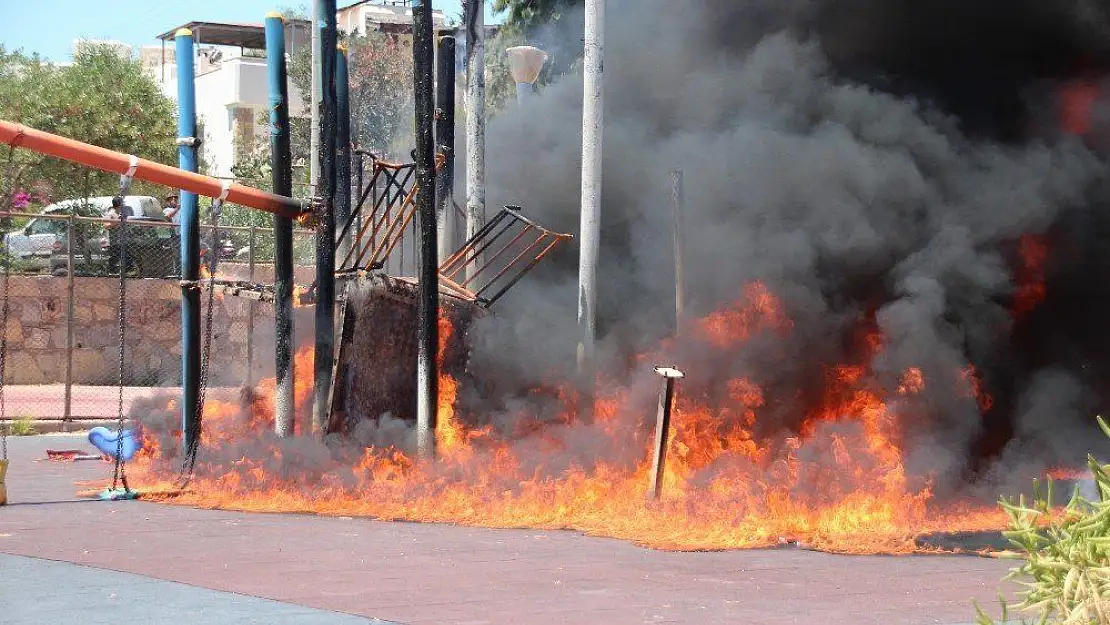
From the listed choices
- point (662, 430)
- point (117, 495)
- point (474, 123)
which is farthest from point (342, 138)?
point (662, 430)

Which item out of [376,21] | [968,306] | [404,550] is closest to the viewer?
[404,550]

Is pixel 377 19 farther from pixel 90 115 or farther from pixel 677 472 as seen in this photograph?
pixel 677 472

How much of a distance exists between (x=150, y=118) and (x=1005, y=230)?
85.1 ft

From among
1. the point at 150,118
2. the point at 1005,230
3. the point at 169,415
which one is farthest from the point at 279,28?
the point at 150,118

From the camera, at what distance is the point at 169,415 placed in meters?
14.2

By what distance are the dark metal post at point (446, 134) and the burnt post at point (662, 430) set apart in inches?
182

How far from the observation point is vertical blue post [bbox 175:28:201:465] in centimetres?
1295

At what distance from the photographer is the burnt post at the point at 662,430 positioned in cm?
1108

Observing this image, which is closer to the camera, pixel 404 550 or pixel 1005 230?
pixel 404 550

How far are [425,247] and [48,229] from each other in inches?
665

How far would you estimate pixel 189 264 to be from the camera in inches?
513

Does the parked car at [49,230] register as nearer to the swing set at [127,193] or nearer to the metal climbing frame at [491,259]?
the metal climbing frame at [491,259]

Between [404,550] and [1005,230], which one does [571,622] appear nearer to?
[404,550]

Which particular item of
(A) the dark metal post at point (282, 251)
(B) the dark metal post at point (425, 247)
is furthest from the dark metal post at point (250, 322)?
(B) the dark metal post at point (425, 247)
